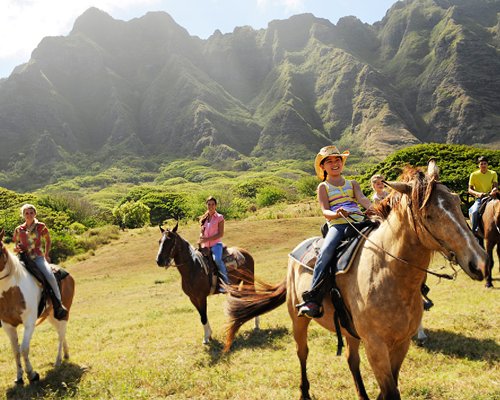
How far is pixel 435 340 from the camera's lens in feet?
21.6

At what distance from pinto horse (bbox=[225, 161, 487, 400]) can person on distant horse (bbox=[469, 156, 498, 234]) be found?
723cm

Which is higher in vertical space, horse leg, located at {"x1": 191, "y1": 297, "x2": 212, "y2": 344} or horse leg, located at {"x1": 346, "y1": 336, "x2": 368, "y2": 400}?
horse leg, located at {"x1": 346, "y1": 336, "x2": 368, "y2": 400}

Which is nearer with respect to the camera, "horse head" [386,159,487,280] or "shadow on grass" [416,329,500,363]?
"horse head" [386,159,487,280]

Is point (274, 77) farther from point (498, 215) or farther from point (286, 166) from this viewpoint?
point (498, 215)

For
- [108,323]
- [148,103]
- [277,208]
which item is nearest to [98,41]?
[148,103]

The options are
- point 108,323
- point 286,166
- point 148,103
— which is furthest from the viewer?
point 148,103

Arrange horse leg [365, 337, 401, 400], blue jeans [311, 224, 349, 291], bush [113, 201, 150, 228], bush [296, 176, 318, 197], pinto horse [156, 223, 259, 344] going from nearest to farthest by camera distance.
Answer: horse leg [365, 337, 401, 400] < blue jeans [311, 224, 349, 291] < pinto horse [156, 223, 259, 344] < bush [113, 201, 150, 228] < bush [296, 176, 318, 197]

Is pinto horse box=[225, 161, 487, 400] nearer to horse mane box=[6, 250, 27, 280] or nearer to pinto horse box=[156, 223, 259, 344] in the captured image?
pinto horse box=[156, 223, 259, 344]

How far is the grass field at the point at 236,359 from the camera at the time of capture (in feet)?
17.4

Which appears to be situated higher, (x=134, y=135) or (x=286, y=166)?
(x=134, y=135)

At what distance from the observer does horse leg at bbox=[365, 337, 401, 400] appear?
139 inches

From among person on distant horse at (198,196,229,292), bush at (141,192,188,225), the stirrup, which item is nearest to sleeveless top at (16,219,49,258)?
person on distant horse at (198,196,229,292)

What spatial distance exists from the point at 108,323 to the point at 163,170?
347ft

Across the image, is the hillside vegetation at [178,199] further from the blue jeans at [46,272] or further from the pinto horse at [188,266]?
the blue jeans at [46,272]
